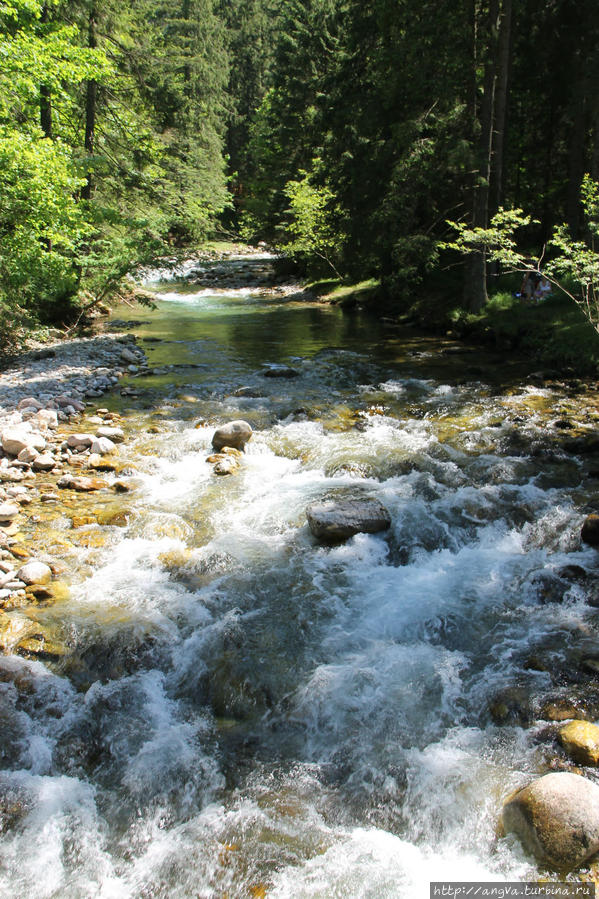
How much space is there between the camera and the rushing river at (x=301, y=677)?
11.0 ft

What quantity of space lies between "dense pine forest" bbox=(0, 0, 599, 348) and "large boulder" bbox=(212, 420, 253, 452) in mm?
5214

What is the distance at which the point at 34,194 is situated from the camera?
9.92 meters

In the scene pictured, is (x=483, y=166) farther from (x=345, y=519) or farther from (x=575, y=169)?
(x=345, y=519)

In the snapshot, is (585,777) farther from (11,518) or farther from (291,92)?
(291,92)

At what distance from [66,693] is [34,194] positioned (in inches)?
349

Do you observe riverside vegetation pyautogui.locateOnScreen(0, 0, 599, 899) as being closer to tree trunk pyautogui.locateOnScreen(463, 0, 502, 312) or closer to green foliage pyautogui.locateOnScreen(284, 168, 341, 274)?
tree trunk pyautogui.locateOnScreen(463, 0, 502, 312)

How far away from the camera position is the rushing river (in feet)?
11.0

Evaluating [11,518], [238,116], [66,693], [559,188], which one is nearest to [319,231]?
[559,188]

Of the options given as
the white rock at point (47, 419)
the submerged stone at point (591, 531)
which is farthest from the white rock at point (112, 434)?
the submerged stone at point (591, 531)

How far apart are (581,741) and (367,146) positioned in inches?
823

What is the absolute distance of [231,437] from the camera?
9102 millimetres

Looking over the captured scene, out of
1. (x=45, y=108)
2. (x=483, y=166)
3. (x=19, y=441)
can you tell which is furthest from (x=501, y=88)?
(x=19, y=441)

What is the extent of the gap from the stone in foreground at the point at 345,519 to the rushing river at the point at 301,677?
14 centimetres

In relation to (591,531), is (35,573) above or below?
above
